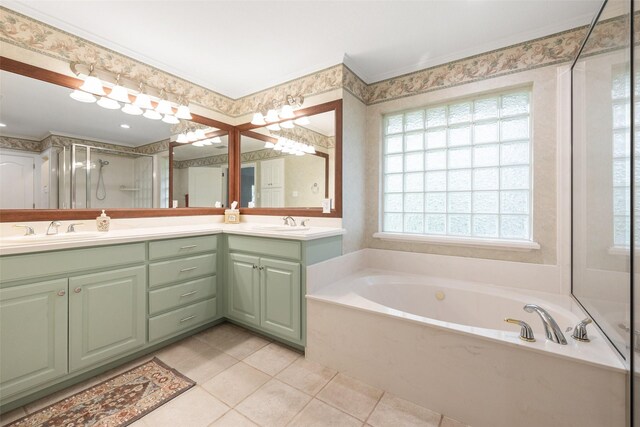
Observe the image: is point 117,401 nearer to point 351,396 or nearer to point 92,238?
point 92,238

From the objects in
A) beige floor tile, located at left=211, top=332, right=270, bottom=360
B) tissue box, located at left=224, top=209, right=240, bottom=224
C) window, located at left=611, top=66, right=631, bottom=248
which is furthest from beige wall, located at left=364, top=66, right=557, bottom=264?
tissue box, located at left=224, top=209, right=240, bottom=224

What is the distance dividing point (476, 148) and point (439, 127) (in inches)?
14.7

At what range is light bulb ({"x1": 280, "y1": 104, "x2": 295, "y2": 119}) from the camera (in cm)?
254

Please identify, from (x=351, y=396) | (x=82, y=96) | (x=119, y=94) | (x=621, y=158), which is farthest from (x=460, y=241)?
(x=82, y=96)

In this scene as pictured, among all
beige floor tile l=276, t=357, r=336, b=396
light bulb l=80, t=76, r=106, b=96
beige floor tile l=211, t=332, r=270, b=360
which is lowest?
beige floor tile l=276, t=357, r=336, b=396

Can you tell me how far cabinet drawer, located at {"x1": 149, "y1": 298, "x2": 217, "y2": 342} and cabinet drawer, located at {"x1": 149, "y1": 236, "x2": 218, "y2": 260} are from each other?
0.43 metres

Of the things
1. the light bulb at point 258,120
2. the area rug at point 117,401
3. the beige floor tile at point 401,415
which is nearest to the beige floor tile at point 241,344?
the area rug at point 117,401

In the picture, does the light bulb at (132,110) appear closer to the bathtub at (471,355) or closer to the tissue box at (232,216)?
Result: the tissue box at (232,216)

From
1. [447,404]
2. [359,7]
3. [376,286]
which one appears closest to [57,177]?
[359,7]

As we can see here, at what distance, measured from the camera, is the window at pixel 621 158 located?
3.76 feet

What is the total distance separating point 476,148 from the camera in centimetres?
228

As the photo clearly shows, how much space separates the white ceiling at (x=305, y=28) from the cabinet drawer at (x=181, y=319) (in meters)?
2.09

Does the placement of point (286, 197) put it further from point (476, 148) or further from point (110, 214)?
point (476, 148)

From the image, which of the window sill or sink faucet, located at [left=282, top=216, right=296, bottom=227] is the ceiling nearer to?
sink faucet, located at [left=282, top=216, right=296, bottom=227]
